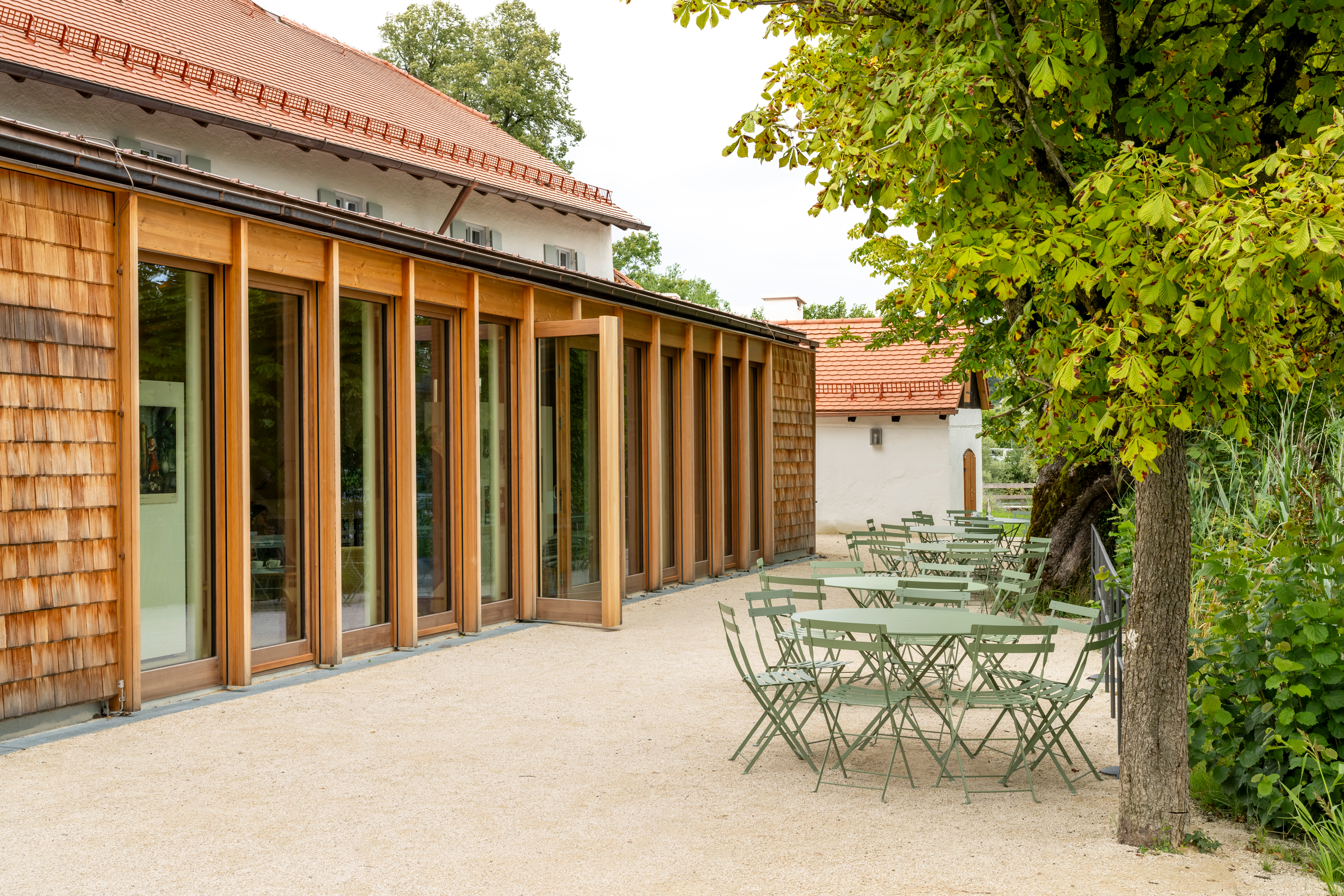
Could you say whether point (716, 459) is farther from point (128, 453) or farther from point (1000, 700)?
point (1000, 700)

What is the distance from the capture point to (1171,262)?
3.89 metres

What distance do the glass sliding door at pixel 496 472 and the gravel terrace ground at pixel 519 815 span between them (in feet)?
10.4

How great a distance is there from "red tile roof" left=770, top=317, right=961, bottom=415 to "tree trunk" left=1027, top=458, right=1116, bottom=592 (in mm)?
11541

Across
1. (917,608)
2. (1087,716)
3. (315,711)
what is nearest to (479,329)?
(315,711)

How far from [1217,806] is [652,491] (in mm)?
8856

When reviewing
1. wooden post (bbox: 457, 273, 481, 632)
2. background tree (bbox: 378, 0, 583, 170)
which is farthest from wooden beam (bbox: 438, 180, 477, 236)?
background tree (bbox: 378, 0, 583, 170)

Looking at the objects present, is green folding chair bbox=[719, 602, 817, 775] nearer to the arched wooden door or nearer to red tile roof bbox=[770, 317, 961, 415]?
red tile roof bbox=[770, 317, 961, 415]

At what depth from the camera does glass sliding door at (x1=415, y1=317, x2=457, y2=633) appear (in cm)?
988

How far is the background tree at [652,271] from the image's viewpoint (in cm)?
4656

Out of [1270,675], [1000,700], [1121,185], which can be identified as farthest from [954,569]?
[1121,185]

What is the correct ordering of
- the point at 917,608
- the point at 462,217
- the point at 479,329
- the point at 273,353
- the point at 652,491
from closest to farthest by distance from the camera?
1. the point at 917,608
2. the point at 273,353
3. the point at 479,329
4. the point at 652,491
5. the point at 462,217

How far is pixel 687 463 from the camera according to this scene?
47.2 feet

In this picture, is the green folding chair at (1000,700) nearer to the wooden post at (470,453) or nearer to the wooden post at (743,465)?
the wooden post at (470,453)

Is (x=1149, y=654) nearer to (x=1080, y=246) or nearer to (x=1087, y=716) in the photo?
(x=1080, y=246)
